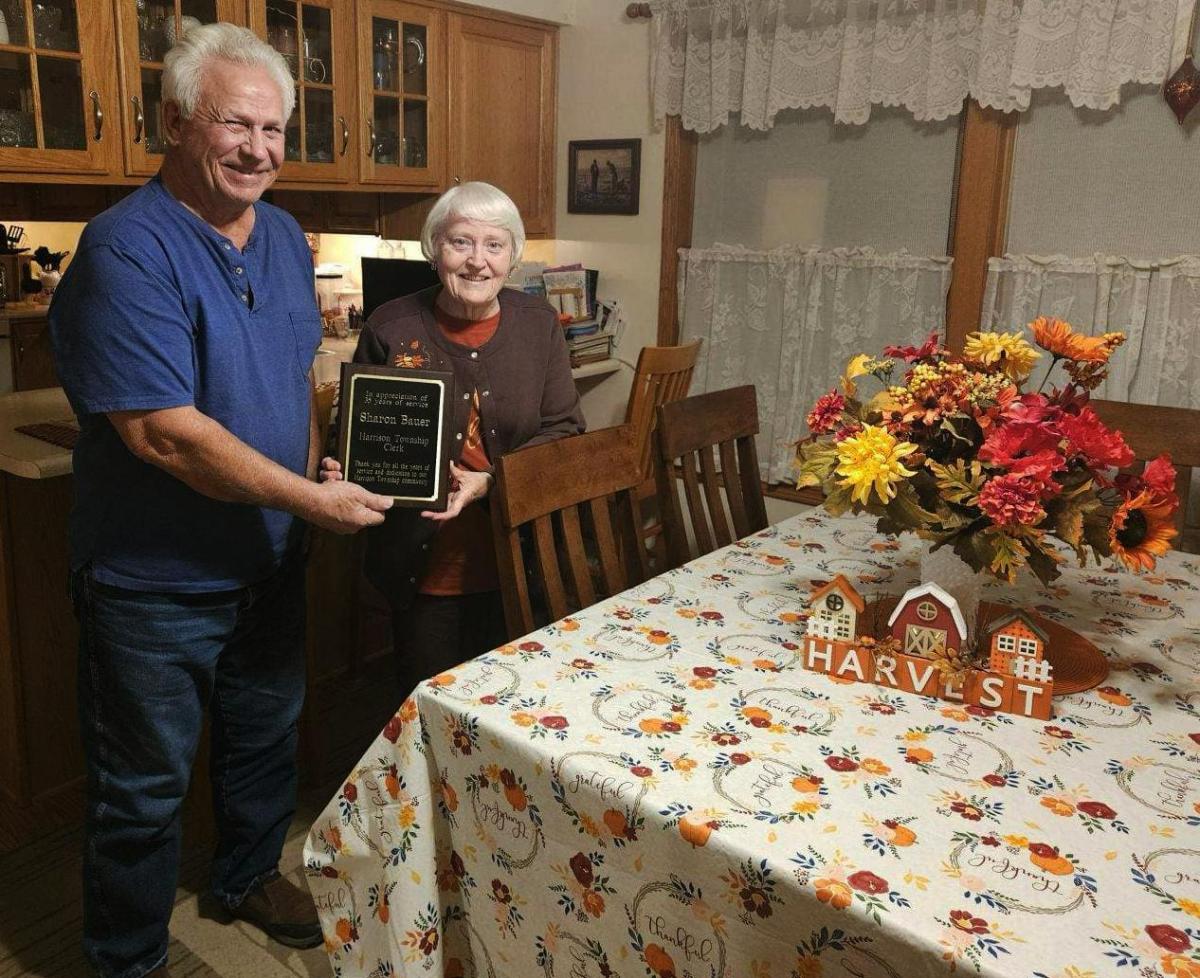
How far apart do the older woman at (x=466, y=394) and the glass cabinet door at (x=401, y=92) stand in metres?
1.72

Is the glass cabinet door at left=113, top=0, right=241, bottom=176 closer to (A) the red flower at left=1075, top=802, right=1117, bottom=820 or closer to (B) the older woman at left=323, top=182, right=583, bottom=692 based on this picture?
(B) the older woman at left=323, top=182, right=583, bottom=692

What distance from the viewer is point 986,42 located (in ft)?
9.30

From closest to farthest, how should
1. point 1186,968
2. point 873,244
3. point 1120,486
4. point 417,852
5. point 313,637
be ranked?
1. point 1186,968
2. point 417,852
3. point 1120,486
4. point 313,637
5. point 873,244

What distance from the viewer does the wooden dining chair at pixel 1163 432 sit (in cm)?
219

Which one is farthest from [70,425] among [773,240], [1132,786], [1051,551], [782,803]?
[773,240]

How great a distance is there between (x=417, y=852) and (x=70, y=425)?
137 centimetres

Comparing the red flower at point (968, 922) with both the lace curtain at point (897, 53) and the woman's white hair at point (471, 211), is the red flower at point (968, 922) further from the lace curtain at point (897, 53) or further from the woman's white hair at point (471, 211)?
the lace curtain at point (897, 53)

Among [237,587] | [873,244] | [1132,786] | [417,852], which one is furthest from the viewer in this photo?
[873,244]

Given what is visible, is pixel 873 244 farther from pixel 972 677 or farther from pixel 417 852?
pixel 417 852

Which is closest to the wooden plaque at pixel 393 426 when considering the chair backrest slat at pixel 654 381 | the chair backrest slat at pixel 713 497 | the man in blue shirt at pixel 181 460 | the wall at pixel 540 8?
Result: the man in blue shirt at pixel 181 460

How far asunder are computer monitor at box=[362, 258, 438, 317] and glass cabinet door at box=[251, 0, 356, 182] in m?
0.31

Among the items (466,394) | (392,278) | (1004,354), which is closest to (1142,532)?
(1004,354)

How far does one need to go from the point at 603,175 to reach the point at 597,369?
2.40 ft

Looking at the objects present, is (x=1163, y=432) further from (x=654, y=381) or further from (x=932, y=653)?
(x=654, y=381)
